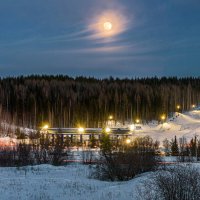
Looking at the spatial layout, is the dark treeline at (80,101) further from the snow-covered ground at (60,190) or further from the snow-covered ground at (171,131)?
the snow-covered ground at (60,190)

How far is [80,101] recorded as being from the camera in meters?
140

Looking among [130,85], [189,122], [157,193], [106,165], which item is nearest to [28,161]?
[106,165]

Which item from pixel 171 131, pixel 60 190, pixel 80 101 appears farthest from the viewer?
pixel 80 101

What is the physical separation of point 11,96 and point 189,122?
2101 inches

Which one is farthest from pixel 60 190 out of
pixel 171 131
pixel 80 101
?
pixel 80 101

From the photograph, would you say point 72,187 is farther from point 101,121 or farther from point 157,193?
point 101,121

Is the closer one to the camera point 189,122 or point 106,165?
point 106,165

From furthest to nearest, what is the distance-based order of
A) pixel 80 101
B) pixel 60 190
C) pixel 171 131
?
pixel 80 101, pixel 171 131, pixel 60 190

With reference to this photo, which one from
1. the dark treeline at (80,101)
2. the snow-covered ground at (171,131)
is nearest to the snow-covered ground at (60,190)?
the snow-covered ground at (171,131)

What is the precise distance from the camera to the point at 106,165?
36.4 metres

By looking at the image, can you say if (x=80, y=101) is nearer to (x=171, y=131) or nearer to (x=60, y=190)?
(x=171, y=131)

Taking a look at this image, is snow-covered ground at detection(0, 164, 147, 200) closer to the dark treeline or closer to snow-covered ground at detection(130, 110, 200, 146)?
snow-covered ground at detection(130, 110, 200, 146)

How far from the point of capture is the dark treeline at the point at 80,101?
132 m

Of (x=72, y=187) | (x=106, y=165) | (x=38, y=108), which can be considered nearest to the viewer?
(x=72, y=187)
